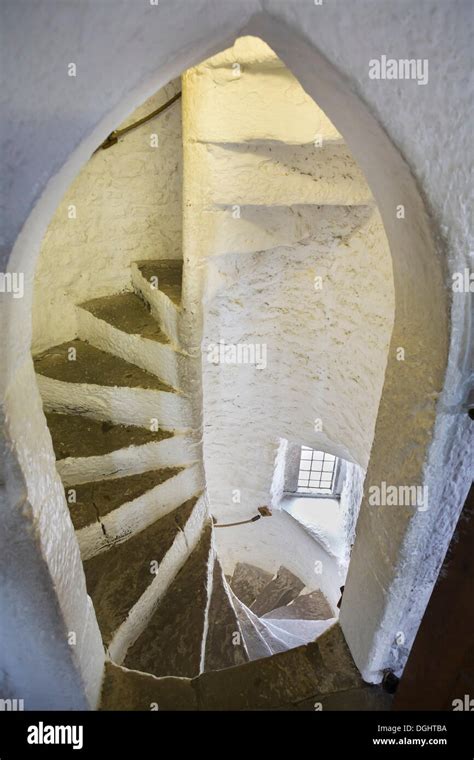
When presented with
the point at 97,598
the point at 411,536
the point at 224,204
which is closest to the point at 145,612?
the point at 97,598

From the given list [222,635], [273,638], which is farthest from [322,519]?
[222,635]

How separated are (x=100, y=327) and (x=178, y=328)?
1.62 ft

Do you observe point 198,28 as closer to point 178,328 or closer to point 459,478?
point 459,478

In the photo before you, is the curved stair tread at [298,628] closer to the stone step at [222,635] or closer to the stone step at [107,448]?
the stone step at [222,635]

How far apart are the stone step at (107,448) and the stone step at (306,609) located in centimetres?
234

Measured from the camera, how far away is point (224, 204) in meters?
3.02

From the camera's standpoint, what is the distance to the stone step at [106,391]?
9.69ft

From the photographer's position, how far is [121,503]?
2674mm

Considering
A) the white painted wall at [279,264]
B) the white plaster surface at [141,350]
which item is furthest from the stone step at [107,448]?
the white painted wall at [279,264]

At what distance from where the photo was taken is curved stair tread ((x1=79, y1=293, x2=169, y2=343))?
10.5ft

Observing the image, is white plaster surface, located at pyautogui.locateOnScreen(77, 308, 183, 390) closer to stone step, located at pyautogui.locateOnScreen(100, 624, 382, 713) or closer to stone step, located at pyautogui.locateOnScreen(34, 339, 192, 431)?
stone step, located at pyautogui.locateOnScreen(34, 339, 192, 431)

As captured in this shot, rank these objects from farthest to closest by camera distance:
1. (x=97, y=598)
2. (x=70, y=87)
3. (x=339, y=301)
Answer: (x=339, y=301) < (x=97, y=598) < (x=70, y=87)

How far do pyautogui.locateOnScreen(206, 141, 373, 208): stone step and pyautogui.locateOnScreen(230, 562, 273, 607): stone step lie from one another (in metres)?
3.81

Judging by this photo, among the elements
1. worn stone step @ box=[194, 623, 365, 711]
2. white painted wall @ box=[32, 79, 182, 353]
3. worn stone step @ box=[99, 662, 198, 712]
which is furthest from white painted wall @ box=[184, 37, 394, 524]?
worn stone step @ box=[99, 662, 198, 712]
